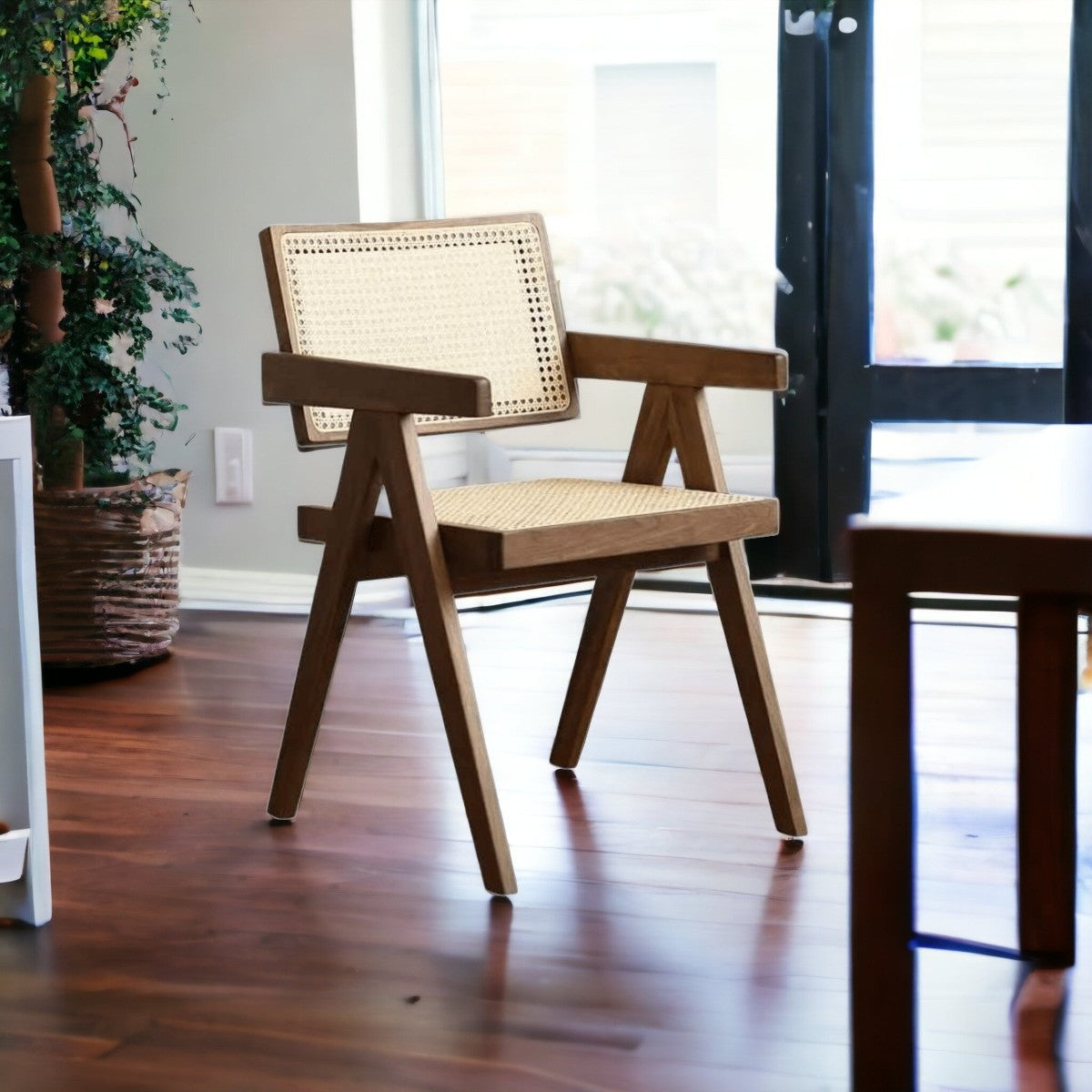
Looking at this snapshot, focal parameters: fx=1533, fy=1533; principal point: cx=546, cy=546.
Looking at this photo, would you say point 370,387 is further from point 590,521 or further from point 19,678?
point 19,678

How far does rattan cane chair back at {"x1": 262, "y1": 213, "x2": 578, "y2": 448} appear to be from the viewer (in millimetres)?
1976

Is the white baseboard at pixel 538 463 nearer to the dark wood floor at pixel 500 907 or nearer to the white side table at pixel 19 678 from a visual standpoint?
the dark wood floor at pixel 500 907

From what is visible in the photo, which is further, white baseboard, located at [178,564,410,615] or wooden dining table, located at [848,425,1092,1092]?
white baseboard, located at [178,564,410,615]

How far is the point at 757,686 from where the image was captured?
1.90m

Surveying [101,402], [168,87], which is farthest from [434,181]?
[101,402]

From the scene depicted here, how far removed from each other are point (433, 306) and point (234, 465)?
53.2 inches

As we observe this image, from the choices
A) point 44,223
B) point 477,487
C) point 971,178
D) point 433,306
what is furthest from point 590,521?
point 971,178

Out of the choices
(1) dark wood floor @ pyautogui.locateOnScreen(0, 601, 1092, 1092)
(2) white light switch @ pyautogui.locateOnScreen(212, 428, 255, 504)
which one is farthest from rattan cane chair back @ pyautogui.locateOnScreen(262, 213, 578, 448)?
(2) white light switch @ pyautogui.locateOnScreen(212, 428, 255, 504)

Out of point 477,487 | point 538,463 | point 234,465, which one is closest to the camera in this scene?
point 477,487

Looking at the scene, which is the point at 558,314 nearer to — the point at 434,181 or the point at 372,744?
the point at 372,744

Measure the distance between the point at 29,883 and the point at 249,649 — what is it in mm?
1333

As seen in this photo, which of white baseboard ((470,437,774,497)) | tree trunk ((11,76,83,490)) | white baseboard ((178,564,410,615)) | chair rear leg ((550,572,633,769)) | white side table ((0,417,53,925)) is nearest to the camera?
white side table ((0,417,53,925))

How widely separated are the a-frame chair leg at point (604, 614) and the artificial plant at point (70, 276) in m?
1.07

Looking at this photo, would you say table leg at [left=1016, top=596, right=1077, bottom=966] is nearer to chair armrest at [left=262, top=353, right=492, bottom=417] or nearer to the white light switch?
chair armrest at [left=262, top=353, right=492, bottom=417]
